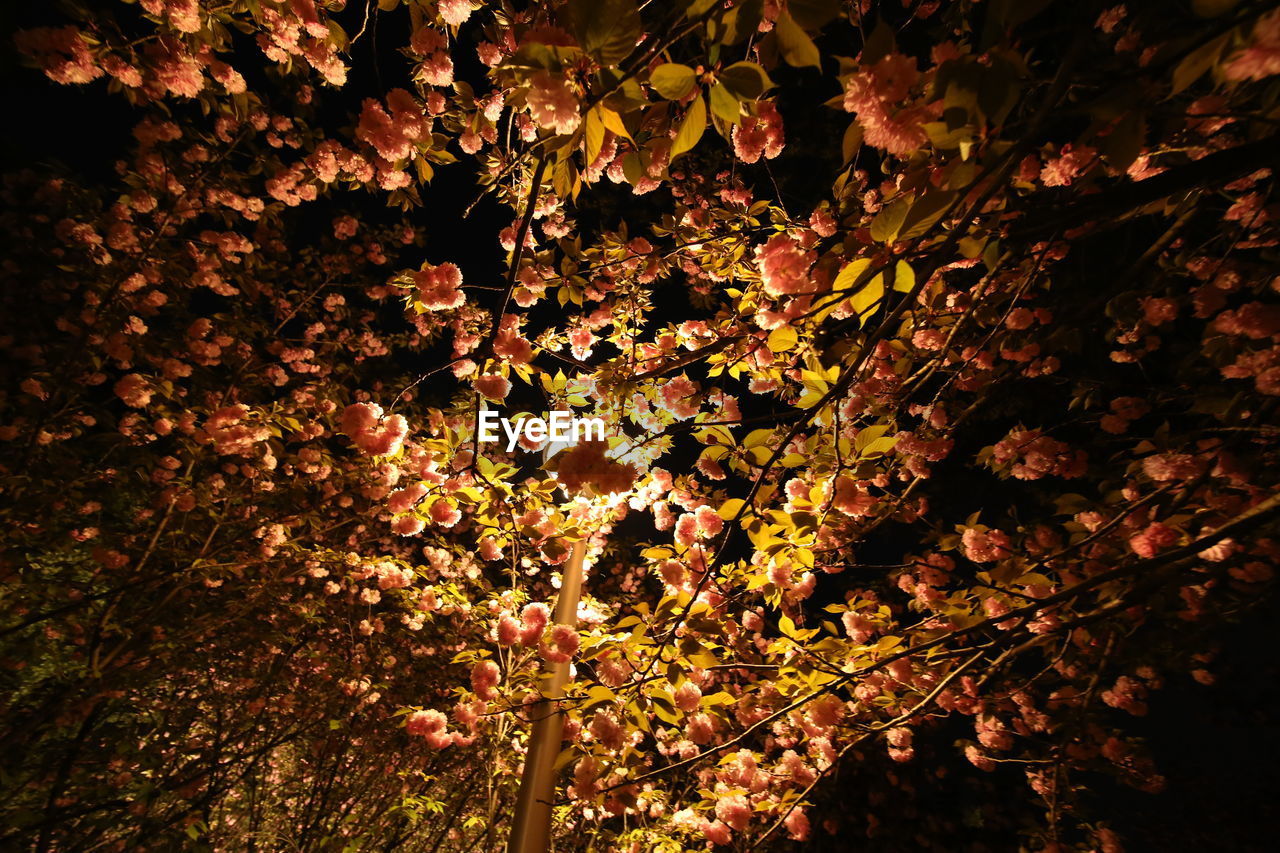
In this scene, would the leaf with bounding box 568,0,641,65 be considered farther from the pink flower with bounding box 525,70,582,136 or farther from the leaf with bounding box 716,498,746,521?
the leaf with bounding box 716,498,746,521

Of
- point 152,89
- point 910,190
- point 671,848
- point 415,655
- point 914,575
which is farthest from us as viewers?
point 415,655

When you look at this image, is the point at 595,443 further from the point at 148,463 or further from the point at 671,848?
the point at 148,463

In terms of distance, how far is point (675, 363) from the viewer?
6.00 ft

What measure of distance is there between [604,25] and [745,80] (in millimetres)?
316

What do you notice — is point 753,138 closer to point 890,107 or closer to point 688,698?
point 890,107

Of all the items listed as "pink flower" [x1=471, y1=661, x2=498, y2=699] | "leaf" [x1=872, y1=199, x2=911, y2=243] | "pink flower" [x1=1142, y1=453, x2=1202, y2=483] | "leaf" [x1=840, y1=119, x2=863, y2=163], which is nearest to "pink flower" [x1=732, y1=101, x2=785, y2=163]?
"leaf" [x1=840, y1=119, x2=863, y2=163]

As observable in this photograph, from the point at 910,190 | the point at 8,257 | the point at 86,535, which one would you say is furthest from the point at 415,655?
the point at 910,190

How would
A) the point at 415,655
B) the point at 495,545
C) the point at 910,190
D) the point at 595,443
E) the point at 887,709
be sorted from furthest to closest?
1. the point at 415,655
2. the point at 495,545
3. the point at 887,709
4. the point at 595,443
5. the point at 910,190

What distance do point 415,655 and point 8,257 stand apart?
597 centimetres

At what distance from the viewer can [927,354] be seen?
2391 millimetres

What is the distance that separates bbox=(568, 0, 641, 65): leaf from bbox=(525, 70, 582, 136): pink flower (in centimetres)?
14

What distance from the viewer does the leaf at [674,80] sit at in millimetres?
1097

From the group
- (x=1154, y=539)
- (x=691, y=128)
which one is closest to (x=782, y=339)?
(x=691, y=128)

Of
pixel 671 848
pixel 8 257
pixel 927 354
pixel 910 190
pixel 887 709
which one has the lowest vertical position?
pixel 671 848
